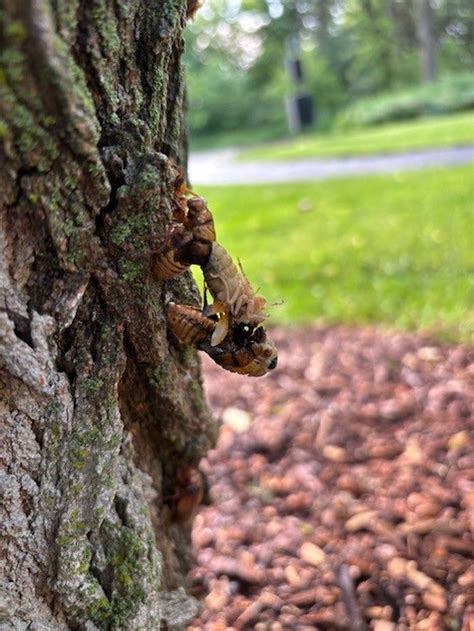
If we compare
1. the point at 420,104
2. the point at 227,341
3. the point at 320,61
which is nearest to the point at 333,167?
the point at 227,341

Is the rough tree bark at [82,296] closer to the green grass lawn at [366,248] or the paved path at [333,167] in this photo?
the green grass lawn at [366,248]

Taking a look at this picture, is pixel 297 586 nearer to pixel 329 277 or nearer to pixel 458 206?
pixel 329 277

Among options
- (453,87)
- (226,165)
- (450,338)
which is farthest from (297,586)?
(453,87)

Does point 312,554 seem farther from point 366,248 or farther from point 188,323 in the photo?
point 366,248

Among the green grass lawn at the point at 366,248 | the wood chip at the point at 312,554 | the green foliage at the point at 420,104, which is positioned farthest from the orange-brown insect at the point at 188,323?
the green foliage at the point at 420,104

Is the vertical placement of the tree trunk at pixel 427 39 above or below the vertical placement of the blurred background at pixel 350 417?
above
